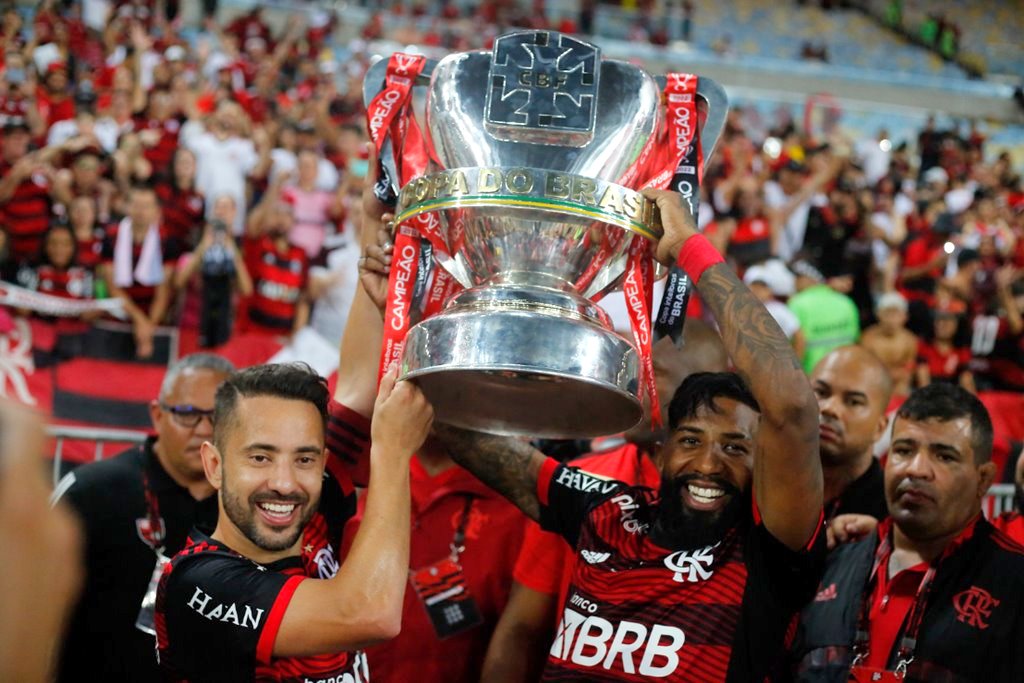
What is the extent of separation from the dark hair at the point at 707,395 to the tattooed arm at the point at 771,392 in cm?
29

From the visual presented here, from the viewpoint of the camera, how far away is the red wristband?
92.8 inches

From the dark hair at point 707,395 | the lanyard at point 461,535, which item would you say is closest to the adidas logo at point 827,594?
the dark hair at point 707,395

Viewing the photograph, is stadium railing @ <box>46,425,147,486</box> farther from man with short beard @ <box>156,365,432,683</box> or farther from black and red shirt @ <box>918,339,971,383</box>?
black and red shirt @ <box>918,339,971,383</box>

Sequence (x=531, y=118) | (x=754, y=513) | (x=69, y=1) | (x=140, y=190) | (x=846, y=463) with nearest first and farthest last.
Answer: (x=531, y=118), (x=754, y=513), (x=846, y=463), (x=140, y=190), (x=69, y=1)

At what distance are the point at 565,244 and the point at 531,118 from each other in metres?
0.24

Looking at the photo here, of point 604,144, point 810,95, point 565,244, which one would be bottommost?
point 810,95

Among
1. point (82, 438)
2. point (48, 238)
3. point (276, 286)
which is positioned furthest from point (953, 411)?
point (48, 238)

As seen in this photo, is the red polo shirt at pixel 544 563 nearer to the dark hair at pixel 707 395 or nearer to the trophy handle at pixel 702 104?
the dark hair at pixel 707 395

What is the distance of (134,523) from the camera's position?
3.61 meters

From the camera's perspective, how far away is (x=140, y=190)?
7914mm

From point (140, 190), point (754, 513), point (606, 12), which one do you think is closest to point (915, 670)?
point (754, 513)

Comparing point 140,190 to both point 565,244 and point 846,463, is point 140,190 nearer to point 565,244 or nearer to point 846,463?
point 846,463

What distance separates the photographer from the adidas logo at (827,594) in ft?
9.89

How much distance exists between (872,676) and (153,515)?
2011 millimetres
